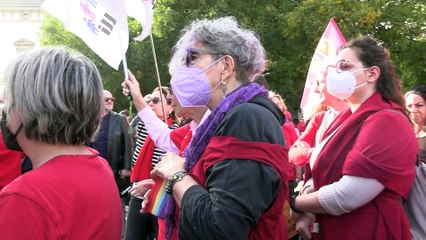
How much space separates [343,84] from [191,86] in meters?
1.01

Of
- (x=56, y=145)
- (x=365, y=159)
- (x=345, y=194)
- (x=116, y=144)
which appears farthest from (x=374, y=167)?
(x=116, y=144)

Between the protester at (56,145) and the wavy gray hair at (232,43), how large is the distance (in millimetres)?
586

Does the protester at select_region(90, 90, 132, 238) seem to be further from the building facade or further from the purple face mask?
the building facade

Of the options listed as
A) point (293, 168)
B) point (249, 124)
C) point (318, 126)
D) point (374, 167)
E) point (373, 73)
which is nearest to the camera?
point (249, 124)

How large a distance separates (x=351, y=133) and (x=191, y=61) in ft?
3.23

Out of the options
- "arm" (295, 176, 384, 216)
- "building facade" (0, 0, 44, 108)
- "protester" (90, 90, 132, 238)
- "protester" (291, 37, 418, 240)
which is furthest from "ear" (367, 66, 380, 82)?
"building facade" (0, 0, 44, 108)

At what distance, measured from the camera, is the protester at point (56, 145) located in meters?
1.57

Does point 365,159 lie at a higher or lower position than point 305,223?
higher

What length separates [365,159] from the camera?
2594 mm

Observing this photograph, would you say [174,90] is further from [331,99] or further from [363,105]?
[331,99]

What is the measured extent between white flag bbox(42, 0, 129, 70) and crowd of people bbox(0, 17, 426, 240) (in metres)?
0.31

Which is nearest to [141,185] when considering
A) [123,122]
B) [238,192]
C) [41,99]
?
[238,192]

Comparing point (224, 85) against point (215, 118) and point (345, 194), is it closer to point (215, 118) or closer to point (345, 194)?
point (215, 118)

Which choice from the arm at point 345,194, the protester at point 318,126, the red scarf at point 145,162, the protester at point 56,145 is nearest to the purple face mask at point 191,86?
the protester at point 56,145
